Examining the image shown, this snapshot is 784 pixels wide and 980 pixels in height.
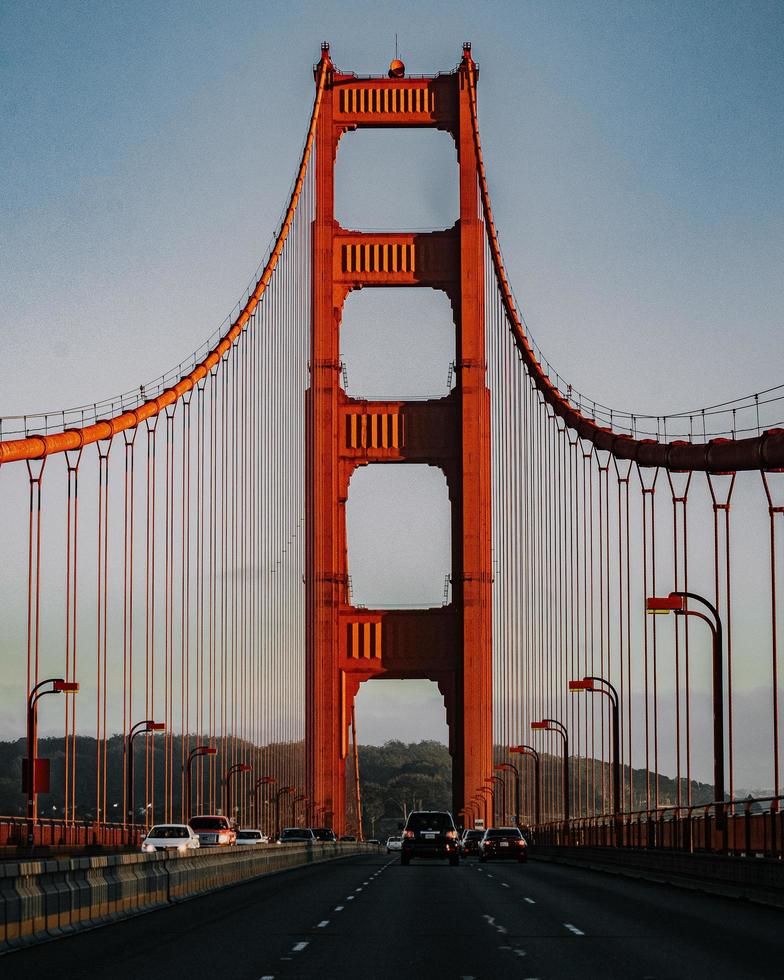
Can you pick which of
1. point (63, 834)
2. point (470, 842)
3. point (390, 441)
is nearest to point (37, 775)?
point (63, 834)

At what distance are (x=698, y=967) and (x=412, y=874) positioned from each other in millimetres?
28500

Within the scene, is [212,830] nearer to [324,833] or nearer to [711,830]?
[324,833]

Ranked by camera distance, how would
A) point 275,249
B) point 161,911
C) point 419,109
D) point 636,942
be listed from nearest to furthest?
1. point 636,942
2. point 161,911
3. point 275,249
4. point 419,109

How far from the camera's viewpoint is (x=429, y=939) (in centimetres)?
1945

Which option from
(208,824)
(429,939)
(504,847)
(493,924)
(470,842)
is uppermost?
(429,939)

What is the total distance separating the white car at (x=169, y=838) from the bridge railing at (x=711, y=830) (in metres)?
12.0

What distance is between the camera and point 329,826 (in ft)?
249

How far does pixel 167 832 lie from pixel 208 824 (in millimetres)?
9691

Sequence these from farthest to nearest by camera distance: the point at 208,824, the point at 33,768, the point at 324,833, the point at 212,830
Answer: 1. the point at 324,833
2. the point at 208,824
3. the point at 212,830
4. the point at 33,768

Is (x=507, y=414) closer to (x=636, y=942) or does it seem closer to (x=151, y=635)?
(x=151, y=635)

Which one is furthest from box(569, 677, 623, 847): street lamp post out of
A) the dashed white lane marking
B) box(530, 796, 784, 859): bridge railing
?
the dashed white lane marking

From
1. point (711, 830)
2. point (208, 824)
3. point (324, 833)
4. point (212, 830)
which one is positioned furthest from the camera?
point (324, 833)

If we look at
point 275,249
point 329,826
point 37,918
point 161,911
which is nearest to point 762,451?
point 161,911

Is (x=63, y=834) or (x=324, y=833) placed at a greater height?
(x=63, y=834)
